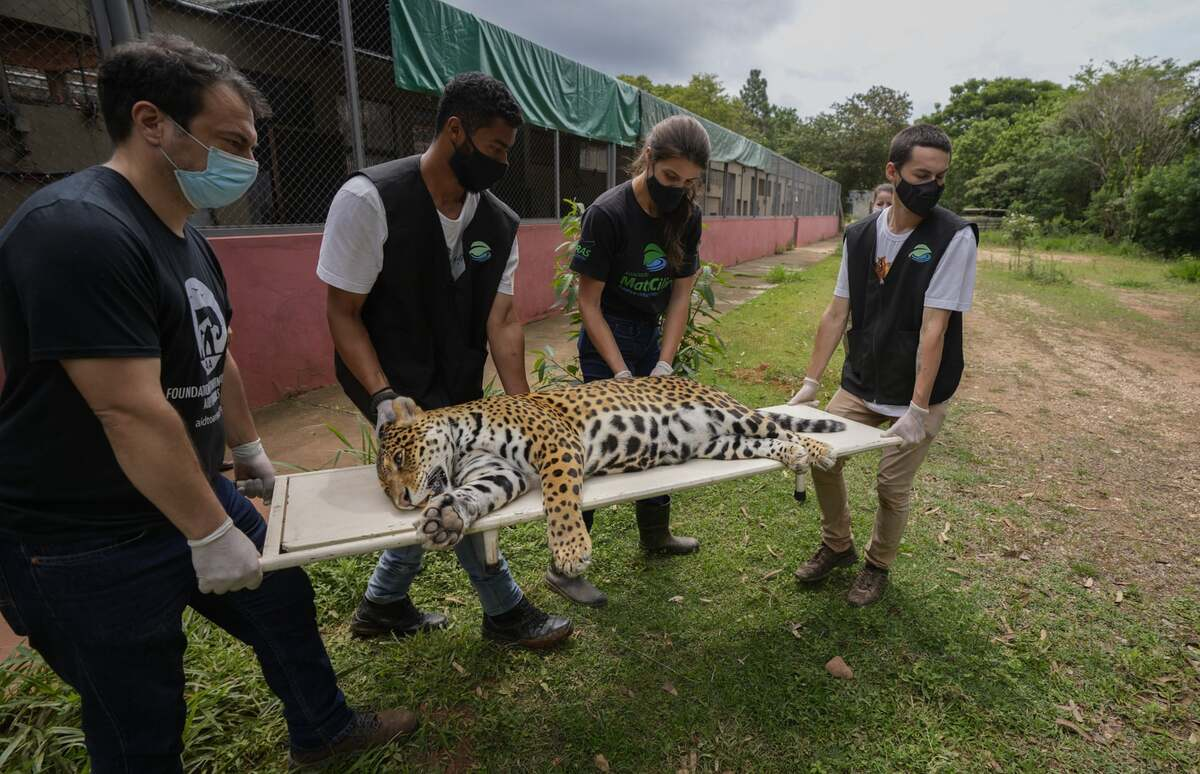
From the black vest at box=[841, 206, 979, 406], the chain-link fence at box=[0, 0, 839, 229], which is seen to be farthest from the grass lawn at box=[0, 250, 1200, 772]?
the chain-link fence at box=[0, 0, 839, 229]

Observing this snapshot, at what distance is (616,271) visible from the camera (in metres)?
3.41

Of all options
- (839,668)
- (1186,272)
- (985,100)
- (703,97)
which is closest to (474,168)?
(839,668)

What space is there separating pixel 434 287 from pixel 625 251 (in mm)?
1159

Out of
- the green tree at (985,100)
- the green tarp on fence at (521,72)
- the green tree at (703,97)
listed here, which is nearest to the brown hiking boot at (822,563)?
the green tarp on fence at (521,72)

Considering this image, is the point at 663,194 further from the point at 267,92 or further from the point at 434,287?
the point at 267,92

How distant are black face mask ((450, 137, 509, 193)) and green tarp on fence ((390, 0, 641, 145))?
404cm

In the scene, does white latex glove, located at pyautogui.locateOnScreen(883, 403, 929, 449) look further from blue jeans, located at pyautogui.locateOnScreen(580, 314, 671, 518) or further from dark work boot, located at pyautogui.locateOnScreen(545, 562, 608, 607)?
dark work boot, located at pyautogui.locateOnScreen(545, 562, 608, 607)

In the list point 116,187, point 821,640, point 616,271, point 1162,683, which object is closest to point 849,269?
point 616,271

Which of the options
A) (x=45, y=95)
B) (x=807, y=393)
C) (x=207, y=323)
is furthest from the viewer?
(x=45, y=95)

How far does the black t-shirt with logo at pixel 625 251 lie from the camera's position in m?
3.30

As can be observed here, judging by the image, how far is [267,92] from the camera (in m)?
6.73

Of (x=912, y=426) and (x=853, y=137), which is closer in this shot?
(x=912, y=426)

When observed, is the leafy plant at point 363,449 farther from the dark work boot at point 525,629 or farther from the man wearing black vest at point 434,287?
the dark work boot at point 525,629

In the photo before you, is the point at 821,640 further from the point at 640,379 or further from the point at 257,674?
the point at 257,674
